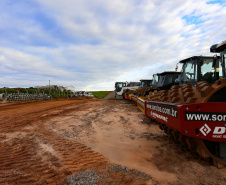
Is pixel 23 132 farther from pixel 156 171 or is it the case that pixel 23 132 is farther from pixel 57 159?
pixel 156 171

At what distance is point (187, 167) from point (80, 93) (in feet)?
97.5

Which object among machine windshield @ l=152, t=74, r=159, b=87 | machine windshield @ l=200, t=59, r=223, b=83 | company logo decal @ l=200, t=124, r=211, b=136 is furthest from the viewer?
machine windshield @ l=152, t=74, r=159, b=87

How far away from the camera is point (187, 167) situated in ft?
9.04

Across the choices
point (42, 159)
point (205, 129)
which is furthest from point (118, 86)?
point (205, 129)

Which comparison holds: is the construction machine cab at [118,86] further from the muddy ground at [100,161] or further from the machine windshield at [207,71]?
the muddy ground at [100,161]

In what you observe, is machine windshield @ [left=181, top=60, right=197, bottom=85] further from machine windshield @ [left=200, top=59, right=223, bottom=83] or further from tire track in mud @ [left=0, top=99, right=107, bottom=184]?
tire track in mud @ [left=0, top=99, right=107, bottom=184]

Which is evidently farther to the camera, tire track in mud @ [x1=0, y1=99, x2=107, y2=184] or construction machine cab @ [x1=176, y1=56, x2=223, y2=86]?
construction machine cab @ [x1=176, y1=56, x2=223, y2=86]

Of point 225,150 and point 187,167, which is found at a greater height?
point 225,150

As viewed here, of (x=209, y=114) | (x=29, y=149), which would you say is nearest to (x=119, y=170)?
(x=209, y=114)

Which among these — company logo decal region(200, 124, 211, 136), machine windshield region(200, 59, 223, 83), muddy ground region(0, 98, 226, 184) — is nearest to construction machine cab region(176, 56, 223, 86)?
machine windshield region(200, 59, 223, 83)

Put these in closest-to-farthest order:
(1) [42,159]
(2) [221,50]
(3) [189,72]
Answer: (1) [42,159], (2) [221,50], (3) [189,72]

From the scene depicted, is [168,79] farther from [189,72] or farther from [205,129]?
[205,129]

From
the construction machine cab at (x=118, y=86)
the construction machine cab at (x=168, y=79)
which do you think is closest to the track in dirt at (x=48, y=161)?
the construction machine cab at (x=168, y=79)

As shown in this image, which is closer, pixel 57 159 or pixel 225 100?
pixel 225 100
